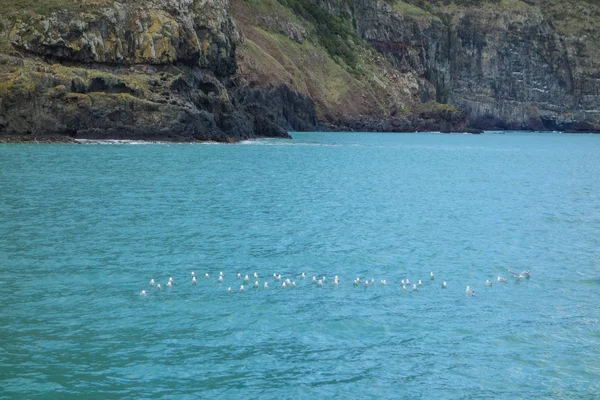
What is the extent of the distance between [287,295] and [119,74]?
3061 inches

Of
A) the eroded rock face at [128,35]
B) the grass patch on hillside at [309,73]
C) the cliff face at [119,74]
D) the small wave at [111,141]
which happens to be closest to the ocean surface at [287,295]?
the small wave at [111,141]

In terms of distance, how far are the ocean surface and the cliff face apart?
34.1 m

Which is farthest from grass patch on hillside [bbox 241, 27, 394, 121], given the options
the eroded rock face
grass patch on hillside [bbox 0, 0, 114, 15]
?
grass patch on hillside [bbox 0, 0, 114, 15]

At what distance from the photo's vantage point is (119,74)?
98.1 m

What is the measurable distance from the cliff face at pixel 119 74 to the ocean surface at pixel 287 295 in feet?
112

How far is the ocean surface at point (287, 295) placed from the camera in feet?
64.1

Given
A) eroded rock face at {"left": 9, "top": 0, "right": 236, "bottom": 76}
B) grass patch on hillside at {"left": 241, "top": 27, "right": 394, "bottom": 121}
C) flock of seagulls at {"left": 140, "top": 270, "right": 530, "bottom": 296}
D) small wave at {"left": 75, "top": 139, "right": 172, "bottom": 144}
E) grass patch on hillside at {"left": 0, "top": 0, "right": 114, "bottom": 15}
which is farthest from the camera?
grass patch on hillside at {"left": 241, "top": 27, "right": 394, "bottom": 121}

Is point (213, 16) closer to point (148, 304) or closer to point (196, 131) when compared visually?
point (196, 131)

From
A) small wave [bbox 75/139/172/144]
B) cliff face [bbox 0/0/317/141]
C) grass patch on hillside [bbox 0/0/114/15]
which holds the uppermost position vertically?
grass patch on hillside [bbox 0/0/114/15]

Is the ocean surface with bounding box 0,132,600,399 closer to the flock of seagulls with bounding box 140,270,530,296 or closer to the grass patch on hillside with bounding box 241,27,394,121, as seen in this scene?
the flock of seagulls with bounding box 140,270,530,296

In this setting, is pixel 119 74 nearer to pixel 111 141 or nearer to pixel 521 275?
pixel 111 141

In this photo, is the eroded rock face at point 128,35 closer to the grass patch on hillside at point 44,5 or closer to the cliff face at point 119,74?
the cliff face at point 119,74

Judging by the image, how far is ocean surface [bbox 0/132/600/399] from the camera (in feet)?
64.1

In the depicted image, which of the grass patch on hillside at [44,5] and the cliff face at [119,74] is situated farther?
the grass patch on hillside at [44,5]
